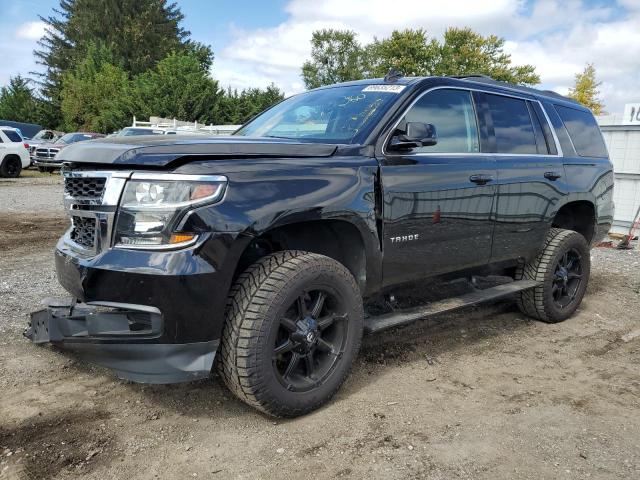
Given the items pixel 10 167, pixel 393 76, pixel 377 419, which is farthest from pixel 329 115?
pixel 10 167

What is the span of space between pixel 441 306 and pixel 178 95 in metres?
35.8

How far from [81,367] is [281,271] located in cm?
170

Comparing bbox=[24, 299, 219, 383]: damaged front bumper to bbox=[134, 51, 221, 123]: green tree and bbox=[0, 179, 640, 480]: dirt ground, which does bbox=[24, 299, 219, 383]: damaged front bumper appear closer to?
bbox=[0, 179, 640, 480]: dirt ground

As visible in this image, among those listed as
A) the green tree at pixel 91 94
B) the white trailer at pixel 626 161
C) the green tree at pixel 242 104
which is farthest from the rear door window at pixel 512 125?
the green tree at pixel 91 94

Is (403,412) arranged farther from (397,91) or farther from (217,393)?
(397,91)

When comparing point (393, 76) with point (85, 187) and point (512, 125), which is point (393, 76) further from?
point (85, 187)

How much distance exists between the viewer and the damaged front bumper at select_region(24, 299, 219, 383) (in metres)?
2.67

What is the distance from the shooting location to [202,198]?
2.66 meters

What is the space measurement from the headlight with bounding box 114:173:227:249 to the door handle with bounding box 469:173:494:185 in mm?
2027

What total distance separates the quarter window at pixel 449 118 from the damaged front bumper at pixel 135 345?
6.39 ft

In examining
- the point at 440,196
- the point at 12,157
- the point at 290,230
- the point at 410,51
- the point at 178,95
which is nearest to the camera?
the point at 290,230

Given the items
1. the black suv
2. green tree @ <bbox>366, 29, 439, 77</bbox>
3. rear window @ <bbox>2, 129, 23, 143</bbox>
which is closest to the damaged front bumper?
the black suv

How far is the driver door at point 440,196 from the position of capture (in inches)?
138

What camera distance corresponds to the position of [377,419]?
3.10 m
